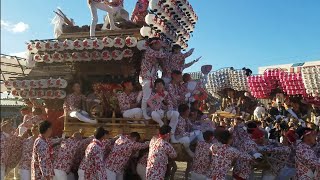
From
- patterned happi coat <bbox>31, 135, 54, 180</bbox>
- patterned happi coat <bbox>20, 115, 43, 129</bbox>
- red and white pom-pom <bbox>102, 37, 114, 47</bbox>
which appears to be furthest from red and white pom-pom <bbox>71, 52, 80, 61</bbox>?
patterned happi coat <bbox>31, 135, 54, 180</bbox>

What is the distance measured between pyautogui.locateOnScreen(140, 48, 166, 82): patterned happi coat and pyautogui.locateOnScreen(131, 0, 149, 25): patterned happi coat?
2667 millimetres

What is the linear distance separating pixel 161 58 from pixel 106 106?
5.75ft

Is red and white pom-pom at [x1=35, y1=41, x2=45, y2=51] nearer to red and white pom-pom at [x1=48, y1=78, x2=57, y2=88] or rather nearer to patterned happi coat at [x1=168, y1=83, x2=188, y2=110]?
red and white pom-pom at [x1=48, y1=78, x2=57, y2=88]

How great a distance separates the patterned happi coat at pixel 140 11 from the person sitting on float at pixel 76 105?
2918 millimetres

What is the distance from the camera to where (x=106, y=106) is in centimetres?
844

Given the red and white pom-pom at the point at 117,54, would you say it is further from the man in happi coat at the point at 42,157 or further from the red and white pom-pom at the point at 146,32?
the man in happi coat at the point at 42,157

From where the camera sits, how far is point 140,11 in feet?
35.6

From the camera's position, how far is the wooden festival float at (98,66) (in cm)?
828

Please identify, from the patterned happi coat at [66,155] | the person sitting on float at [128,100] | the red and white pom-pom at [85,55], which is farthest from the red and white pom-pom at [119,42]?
the patterned happi coat at [66,155]

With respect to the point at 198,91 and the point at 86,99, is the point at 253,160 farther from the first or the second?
the point at 86,99

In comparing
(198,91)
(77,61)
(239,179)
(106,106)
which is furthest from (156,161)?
(77,61)

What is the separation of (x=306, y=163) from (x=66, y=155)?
4.62 meters

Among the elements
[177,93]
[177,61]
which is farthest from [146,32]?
[177,93]

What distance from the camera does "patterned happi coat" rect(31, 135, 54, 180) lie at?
642 centimetres
